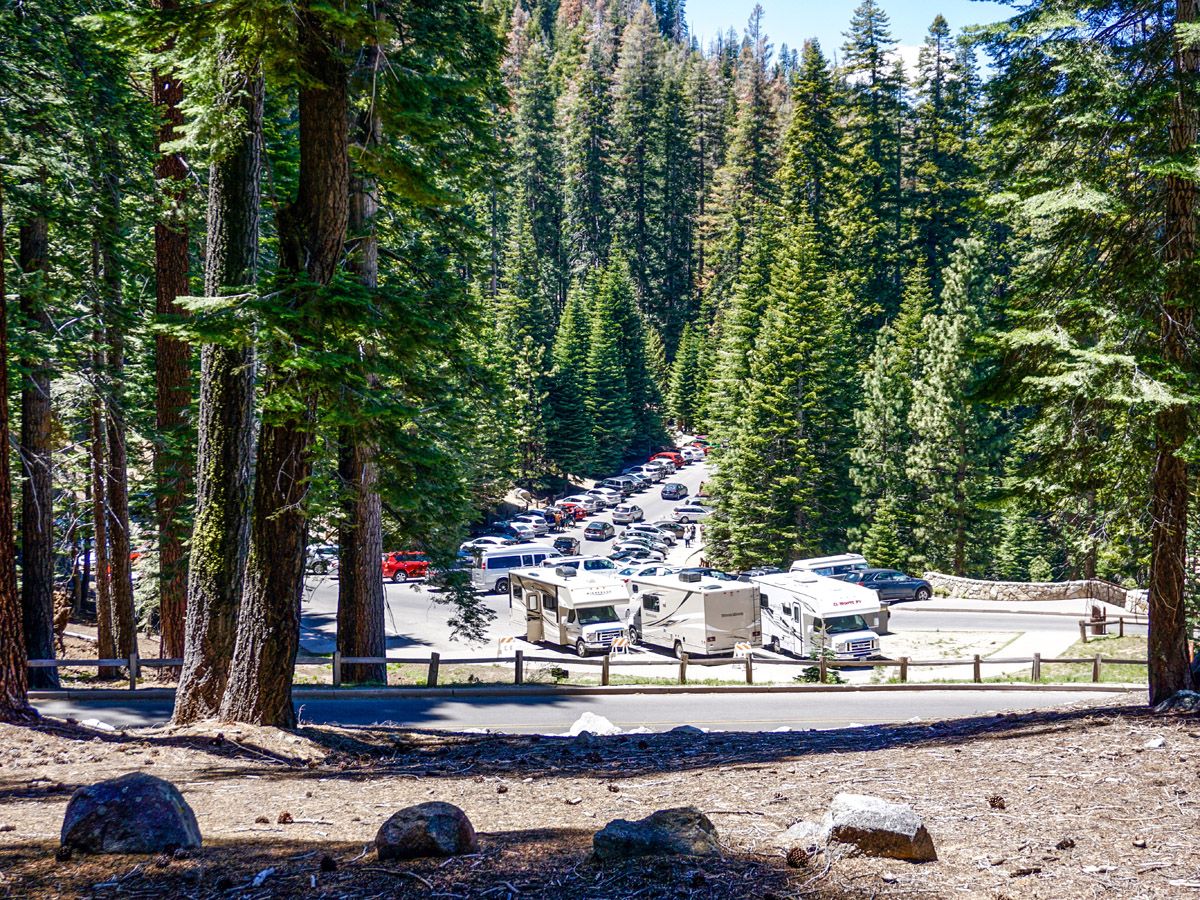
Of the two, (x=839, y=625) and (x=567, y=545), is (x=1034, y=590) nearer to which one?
(x=839, y=625)

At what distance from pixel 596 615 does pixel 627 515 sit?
33.0 meters

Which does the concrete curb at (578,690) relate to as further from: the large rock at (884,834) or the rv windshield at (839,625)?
the large rock at (884,834)

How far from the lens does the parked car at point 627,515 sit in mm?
61156

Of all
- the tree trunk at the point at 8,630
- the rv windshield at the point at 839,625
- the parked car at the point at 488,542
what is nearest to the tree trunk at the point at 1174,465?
the tree trunk at the point at 8,630

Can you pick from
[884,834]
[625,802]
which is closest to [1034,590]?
[625,802]

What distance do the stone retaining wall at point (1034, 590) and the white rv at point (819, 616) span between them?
10.8 metres

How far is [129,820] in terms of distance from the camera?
14.9 ft

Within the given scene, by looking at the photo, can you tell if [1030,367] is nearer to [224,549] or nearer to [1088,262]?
A: [1088,262]

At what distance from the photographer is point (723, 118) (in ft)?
345

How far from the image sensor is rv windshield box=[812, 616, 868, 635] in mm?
27516

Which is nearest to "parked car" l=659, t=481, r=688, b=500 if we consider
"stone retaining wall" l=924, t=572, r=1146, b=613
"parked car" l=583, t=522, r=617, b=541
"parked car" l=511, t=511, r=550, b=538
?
"parked car" l=511, t=511, r=550, b=538

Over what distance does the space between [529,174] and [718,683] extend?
76727 millimetres

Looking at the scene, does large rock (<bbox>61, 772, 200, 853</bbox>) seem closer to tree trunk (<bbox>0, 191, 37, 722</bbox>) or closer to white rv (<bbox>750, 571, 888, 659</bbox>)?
tree trunk (<bbox>0, 191, 37, 722</bbox>)

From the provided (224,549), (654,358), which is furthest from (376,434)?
(654,358)
